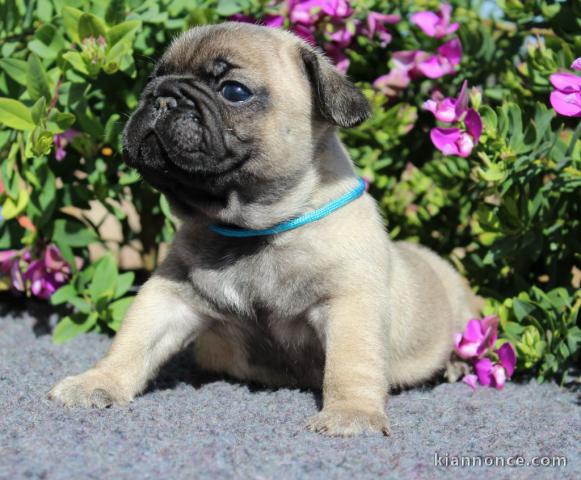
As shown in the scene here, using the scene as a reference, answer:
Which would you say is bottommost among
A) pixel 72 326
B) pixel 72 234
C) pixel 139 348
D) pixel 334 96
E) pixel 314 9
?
pixel 72 326

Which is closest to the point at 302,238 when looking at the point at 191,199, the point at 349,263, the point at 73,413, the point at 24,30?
the point at 349,263

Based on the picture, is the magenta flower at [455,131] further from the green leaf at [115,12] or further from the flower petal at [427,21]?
the green leaf at [115,12]

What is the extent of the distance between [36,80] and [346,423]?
1838 millimetres

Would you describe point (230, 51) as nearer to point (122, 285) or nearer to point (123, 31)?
point (123, 31)

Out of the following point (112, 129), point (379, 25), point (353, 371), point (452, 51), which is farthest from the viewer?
point (379, 25)

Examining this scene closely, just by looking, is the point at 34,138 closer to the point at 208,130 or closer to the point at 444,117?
the point at 208,130

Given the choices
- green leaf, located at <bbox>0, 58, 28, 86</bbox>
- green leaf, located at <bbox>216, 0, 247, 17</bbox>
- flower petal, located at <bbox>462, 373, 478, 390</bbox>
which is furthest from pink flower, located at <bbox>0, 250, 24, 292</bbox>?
flower petal, located at <bbox>462, 373, 478, 390</bbox>

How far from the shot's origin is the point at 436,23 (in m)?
3.79

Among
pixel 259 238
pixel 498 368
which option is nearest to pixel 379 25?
pixel 259 238

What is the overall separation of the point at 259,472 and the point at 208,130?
112cm

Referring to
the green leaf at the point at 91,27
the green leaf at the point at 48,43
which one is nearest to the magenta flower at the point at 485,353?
the green leaf at the point at 91,27

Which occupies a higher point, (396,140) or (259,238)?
(259,238)

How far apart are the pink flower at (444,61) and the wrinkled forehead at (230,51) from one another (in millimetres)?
1069

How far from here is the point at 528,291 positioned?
11.4 ft
